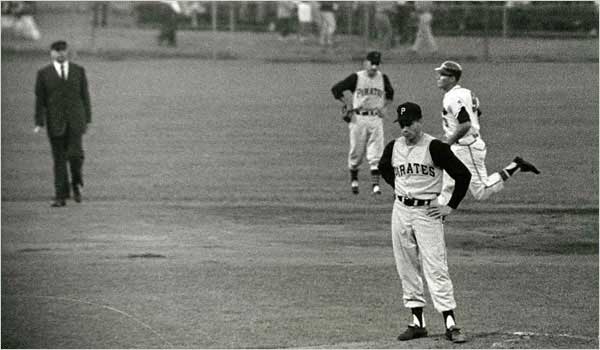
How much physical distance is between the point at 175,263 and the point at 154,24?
1616 centimetres

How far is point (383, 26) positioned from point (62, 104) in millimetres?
6870

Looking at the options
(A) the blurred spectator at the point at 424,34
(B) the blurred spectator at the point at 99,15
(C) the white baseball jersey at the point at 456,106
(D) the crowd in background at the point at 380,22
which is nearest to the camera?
(C) the white baseball jersey at the point at 456,106

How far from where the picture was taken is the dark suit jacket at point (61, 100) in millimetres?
14625

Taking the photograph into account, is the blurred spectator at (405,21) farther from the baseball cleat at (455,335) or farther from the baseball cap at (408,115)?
the baseball cleat at (455,335)

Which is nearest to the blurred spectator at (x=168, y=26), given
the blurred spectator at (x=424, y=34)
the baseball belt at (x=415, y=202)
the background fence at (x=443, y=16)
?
the background fence at (x=443, y=16)

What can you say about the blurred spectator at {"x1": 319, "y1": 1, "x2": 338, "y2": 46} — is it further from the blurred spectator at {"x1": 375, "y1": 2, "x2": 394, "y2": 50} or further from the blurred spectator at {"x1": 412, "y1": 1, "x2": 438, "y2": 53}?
the blurred spectator at {"x1": 412, "y1": 1, "x2": 438, "y2": 53}

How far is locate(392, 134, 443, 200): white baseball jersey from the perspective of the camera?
28.2 feet

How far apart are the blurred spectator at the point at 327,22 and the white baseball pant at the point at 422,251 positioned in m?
14.0

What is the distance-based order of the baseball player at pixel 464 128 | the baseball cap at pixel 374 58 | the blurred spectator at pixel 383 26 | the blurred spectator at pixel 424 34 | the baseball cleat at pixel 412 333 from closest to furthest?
the baseball cleat at pixel 412 333, the baseball player at pixel 464 128, the baseball cap at pixel 374 58, the blurred spectator at pixel 424 34, the blurred spectator at pixel 383 26

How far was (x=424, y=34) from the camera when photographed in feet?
57.5

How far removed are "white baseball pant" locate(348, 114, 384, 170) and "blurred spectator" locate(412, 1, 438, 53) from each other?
2.11m

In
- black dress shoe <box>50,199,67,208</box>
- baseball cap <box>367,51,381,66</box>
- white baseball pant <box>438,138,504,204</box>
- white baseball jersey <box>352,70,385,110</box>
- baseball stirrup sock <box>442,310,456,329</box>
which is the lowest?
black dress shoe <box>50,199,67,208</box>

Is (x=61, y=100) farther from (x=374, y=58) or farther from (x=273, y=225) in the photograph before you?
(x=374, y=58)

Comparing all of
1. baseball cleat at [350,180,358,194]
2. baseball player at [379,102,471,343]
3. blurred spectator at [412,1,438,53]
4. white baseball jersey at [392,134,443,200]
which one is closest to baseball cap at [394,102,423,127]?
baseball player at [379,102,471,343]
